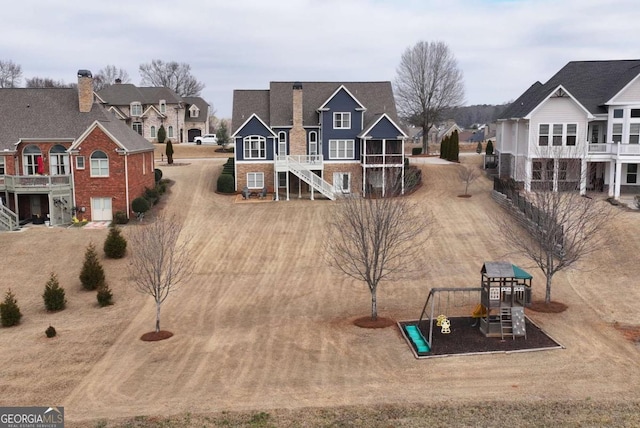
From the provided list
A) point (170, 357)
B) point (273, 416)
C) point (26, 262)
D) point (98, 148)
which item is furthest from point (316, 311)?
point (98, 148)

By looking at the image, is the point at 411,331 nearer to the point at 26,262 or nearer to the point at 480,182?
the point at 26,262

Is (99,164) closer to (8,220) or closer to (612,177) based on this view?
(8,220)

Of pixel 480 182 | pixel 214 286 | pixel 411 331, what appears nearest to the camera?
pixel 411 331

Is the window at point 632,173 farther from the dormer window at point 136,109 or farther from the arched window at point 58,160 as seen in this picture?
the dormer window at point 136,109

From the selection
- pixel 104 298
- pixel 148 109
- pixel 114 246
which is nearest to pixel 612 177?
pixel 114 246

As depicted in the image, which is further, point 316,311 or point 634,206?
point 634,206
